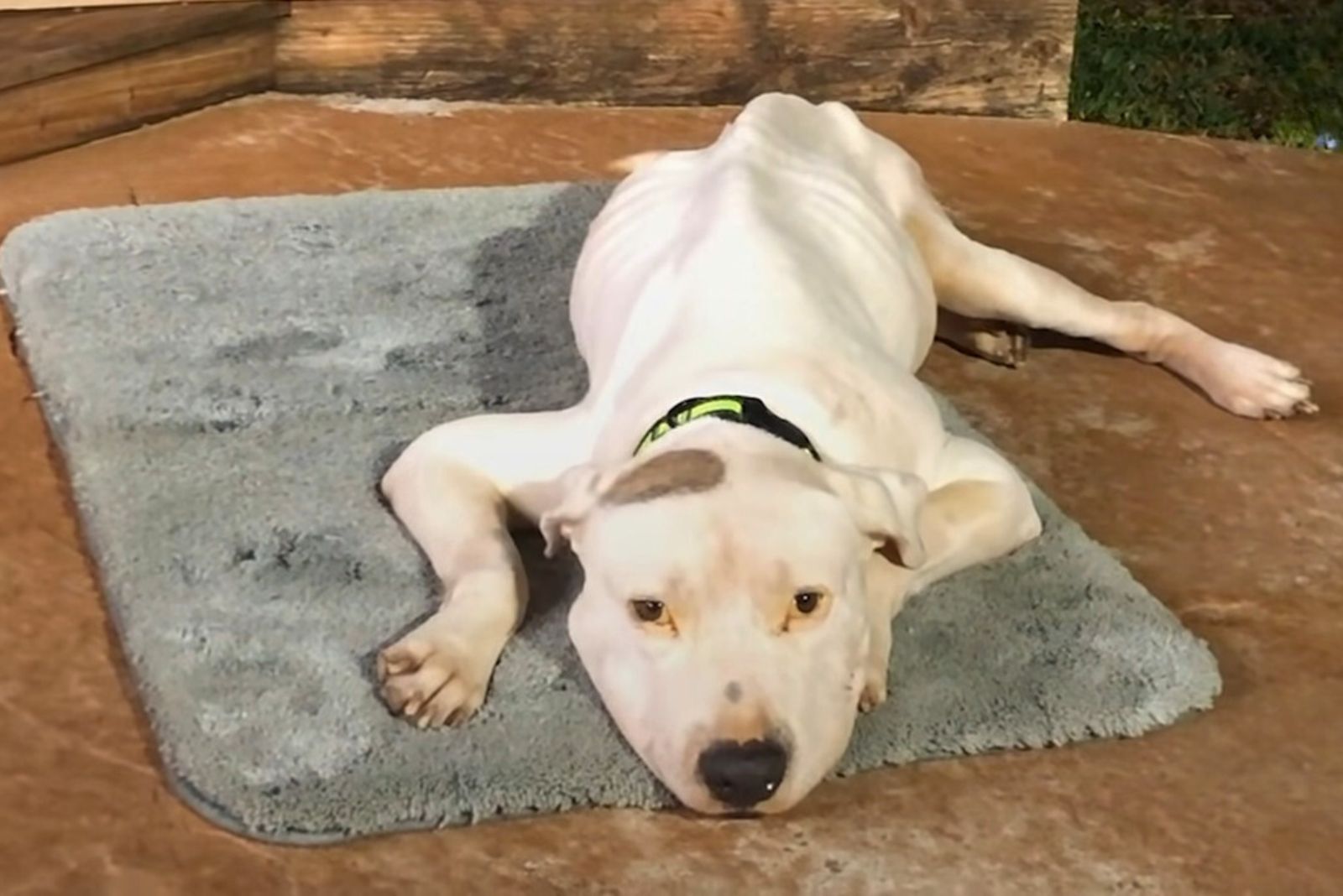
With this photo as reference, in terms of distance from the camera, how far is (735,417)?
8.59 feet

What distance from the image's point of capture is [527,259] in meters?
4.10

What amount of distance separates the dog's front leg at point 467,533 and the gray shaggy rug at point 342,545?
4 cm

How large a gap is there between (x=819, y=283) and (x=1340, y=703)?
100cm

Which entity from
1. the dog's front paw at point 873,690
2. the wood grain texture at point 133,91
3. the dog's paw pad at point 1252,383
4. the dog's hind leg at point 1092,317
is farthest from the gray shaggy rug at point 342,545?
the wood grain texture at point 133,91

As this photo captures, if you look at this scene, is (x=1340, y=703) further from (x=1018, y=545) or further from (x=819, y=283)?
(x=819, y=283)

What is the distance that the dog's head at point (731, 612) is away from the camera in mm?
2338

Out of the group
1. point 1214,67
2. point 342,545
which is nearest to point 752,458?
point 342,545

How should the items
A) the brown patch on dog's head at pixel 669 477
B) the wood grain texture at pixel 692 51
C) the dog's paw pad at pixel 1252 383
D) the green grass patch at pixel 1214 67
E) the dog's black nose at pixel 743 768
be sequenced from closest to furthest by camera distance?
1. the dog's black nose at pixel 743 768
2. the brown patch on dog's head at pixel 669 477
3. the dog's paw pad at pixel 1252 383
4. the wood grain texture at pixel 692 51
5. the green grass patch at pixel 1214 67

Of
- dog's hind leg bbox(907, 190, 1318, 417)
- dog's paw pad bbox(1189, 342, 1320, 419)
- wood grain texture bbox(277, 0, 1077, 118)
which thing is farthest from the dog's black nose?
wood grain texture bbox(277, 0, 1077, 118)

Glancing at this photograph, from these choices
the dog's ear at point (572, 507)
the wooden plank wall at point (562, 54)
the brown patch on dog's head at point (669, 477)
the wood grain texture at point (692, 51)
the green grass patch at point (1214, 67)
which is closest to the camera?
the brown patch on dog's head at point (669, 477)

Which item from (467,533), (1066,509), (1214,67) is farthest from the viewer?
(1214,67)

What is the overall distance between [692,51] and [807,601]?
3094 mm

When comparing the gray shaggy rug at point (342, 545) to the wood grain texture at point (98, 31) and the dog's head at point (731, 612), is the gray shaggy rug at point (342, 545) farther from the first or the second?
the wood grain texture at point (98, 31)

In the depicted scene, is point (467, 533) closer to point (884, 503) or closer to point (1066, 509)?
point (884, 503)
